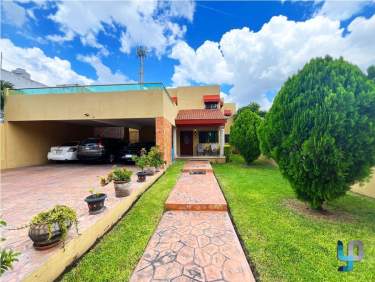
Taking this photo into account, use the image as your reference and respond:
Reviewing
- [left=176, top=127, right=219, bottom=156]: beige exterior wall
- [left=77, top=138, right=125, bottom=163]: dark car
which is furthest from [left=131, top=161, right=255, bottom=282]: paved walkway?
[left=176, top=127, right=219, bottom=156]: beige exterior wall

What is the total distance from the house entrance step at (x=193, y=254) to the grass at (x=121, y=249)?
16cm

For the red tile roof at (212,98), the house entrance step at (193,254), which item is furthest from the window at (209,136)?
the house entrance step at (193,254)

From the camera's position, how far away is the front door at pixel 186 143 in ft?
51.9

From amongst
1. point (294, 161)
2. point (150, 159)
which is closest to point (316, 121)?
point (294, 161)

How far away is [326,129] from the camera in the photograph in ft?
12.1

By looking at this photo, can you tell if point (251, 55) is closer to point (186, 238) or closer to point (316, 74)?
point (316, 74)

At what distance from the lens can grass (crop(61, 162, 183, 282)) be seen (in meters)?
2.31

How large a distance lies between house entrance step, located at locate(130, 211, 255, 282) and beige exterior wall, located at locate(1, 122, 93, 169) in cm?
1174

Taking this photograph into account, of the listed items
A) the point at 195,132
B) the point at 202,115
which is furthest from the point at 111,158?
the point at 202,115

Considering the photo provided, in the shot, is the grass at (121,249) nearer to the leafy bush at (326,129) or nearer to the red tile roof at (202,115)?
the leafy bush at (326,129)

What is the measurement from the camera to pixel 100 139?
11.3 m

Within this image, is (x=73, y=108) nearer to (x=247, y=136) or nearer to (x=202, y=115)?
(x=202, y=115)

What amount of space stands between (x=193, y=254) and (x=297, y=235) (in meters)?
2.13

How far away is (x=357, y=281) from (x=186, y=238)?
246 cm
